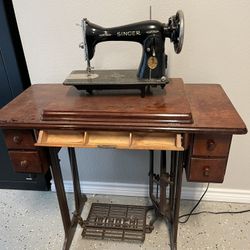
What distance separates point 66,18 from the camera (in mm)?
1180

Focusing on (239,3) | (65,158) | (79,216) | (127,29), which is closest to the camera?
(127,29)

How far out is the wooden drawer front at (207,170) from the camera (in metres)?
0.91

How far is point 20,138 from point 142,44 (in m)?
0.59

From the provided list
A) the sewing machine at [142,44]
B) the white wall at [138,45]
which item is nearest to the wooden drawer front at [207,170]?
the sewing machine at [142,44]

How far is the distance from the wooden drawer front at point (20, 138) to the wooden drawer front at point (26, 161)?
3 cm

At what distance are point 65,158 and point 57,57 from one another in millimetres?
631

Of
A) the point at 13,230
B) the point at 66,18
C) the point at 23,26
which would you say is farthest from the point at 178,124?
the point at 13,230

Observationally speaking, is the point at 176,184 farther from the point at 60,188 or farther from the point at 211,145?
the point at 60,188

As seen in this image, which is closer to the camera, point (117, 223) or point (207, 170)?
point (207, 170)

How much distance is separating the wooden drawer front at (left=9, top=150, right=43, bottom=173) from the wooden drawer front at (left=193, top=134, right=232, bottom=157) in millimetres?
616

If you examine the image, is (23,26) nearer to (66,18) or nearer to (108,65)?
(66,18)

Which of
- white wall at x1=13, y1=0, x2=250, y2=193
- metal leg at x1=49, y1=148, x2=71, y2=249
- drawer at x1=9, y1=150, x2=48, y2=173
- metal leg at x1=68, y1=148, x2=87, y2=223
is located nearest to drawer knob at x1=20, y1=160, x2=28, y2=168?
drawer at x1=9, y1=150, x2=48, y2=173

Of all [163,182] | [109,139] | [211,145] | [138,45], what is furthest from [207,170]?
[138,45]

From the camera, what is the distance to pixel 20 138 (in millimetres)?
956
